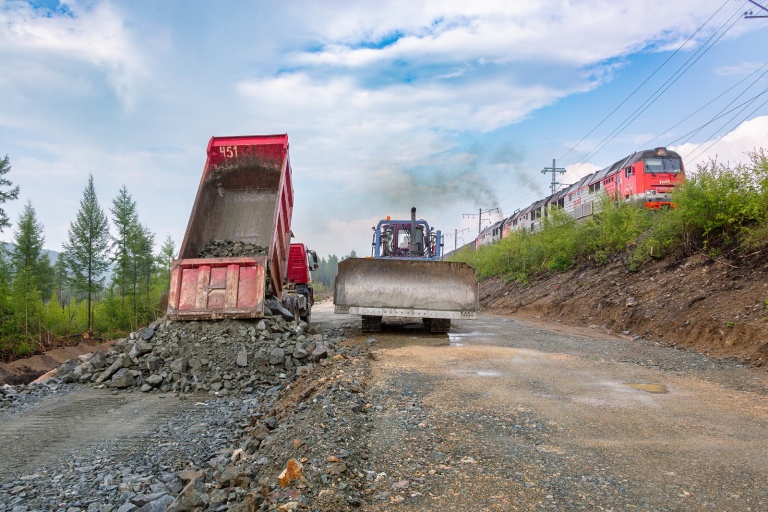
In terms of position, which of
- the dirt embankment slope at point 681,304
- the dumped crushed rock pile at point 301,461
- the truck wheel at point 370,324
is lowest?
the dumped crushed rock pile at point 301,461

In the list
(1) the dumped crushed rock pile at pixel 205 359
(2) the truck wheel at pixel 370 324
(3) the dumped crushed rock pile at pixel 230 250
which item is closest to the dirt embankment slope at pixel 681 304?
(2) the truck wheel at pixel 370 324

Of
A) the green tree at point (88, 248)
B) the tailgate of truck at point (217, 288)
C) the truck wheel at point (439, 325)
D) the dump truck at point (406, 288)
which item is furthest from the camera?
the green tree at point (88, 248)

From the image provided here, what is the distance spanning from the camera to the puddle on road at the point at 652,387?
539 cm

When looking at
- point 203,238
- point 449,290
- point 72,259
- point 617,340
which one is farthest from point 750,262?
point 72,259

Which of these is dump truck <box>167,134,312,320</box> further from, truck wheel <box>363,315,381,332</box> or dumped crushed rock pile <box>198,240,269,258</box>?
truck wheel <box>363,315,381,332</box>

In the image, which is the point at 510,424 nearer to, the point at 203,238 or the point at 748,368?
the point at 748,368

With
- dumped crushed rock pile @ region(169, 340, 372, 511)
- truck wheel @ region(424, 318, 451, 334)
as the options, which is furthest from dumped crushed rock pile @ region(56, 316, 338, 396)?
truck wheel @ region(424, 318, 451, 334)

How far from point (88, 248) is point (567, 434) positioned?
109ft

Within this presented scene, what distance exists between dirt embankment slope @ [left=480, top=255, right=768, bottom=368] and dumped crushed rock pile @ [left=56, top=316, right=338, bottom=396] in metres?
6.67

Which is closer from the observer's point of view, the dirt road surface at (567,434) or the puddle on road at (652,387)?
the dirt road surface at (567,434)

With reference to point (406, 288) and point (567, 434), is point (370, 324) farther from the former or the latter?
point (567, 434)

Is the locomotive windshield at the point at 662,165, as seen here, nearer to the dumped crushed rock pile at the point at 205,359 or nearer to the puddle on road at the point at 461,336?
the puddle on road at the point at 461,336

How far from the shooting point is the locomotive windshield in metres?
18.5

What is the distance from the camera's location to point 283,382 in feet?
23.0
